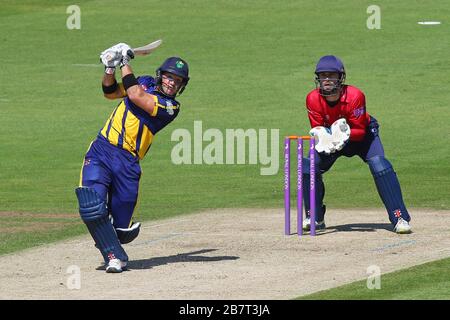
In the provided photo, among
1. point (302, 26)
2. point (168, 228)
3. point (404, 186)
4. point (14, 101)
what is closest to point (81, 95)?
point (14, 101)

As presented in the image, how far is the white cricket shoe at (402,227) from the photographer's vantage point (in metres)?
16.0

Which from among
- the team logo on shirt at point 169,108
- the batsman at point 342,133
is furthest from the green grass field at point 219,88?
the team logo on shirt at point 169,108

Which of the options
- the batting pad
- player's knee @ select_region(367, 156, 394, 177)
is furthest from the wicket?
the batting pad

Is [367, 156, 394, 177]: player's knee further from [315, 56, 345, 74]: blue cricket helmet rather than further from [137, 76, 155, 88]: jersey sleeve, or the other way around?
[137, 76, 155, 88]: jersey sleeve

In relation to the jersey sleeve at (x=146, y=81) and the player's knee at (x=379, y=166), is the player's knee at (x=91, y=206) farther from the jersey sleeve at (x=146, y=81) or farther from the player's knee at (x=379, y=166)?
the player's knee at (x=379, y=166)

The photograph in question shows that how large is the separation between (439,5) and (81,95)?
13727mm

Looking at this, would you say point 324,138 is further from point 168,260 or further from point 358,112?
point 168,260

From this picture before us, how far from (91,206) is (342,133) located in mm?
3683

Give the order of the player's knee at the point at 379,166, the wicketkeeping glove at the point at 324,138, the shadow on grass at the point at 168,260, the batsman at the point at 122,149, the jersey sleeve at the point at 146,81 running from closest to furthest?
the batsman at the point at 122,149 → the shadow on grass at the point at 168,260 → the jersey sleeve at the point at 146,81 → the wicketkeeping glove at the point at 324,138 → the player's knee at the point at 379,166

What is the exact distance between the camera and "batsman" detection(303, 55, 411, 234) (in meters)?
16.1

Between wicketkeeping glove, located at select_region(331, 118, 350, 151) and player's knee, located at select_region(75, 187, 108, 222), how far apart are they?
351 cm

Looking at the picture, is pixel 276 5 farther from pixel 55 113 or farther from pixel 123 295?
pixel 123 295

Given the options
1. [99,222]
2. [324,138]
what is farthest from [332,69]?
[99,222]

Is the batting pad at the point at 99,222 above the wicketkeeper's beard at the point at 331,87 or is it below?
below
